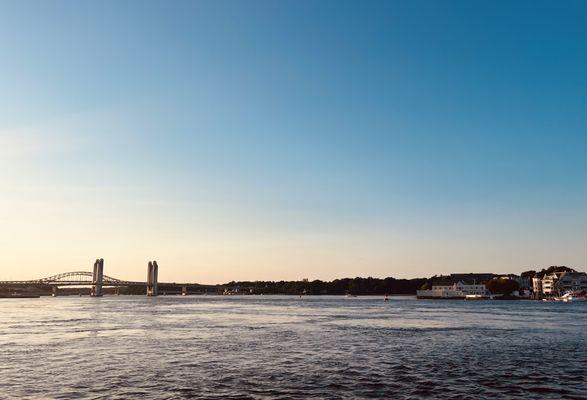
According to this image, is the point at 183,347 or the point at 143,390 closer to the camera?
the point at 143,390

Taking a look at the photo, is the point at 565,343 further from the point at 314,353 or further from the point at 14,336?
the point at 14,336

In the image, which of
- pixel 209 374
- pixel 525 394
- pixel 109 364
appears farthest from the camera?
pixel 109 364

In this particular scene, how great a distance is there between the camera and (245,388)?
2945cm

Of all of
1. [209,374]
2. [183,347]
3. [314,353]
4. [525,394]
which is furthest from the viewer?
[183,347]

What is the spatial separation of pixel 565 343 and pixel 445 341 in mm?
11853

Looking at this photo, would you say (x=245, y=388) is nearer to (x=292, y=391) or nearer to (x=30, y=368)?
(x=292, y=391)

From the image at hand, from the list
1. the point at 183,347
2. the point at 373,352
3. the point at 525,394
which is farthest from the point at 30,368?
the point at 525,394

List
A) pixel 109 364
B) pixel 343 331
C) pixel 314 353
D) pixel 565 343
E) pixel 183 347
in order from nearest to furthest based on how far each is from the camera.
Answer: pixel 109 364 → pixel 314 353 → pixel 183 347 → pixel 565 343 → pixel 343 331

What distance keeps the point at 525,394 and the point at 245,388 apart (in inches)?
613

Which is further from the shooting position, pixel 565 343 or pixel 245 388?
pixel 565 343

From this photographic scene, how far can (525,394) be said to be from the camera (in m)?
28.3

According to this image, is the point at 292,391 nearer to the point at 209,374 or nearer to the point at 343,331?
the point at 209,374

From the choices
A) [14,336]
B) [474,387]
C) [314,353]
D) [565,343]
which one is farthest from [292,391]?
[14,336]

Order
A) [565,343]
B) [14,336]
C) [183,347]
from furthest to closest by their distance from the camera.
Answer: [14,336]
[565,343]
[183,347]
